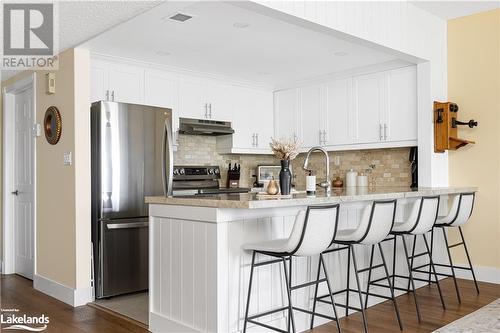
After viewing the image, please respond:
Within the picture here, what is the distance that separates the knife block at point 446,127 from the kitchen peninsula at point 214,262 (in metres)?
1.68

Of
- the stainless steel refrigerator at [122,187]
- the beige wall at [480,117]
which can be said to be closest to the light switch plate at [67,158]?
the stainless steel refrigerator at [122,187]

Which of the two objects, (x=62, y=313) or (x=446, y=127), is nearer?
(x=62, y=313)

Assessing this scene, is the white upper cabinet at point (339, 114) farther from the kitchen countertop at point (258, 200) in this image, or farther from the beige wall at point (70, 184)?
the beige wall at point (70, 184)

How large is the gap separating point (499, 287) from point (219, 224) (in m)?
3.27

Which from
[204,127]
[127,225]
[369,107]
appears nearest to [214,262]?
[127,225]

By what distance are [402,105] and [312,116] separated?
1.34 meters

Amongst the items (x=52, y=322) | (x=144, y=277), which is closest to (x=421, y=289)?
(x=144, y=277)

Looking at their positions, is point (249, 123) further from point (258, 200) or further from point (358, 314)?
point (258, 200)

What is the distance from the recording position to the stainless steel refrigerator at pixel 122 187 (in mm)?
4250

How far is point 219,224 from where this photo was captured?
286 cm

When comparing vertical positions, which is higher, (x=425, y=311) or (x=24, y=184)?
(x=24, y=184)

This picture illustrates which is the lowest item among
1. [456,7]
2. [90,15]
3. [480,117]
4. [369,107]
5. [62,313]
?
[62,313]

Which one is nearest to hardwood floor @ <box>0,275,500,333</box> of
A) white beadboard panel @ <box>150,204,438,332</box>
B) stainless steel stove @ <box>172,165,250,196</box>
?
white beadboard panel @ <box>150,204,438,332</box>

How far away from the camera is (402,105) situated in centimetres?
528
